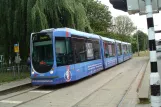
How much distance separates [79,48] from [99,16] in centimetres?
5587

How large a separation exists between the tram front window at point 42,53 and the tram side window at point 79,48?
163 centimetres

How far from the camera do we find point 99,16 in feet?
235

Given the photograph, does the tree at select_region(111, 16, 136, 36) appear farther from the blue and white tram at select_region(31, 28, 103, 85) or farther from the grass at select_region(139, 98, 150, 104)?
the grass at select_region(139, 98, 150, 104)

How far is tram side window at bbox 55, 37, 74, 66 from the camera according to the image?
14477mm

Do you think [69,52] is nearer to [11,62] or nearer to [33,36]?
[33,36]

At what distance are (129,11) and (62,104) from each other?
17.2ft

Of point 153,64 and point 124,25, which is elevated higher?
point 124,25

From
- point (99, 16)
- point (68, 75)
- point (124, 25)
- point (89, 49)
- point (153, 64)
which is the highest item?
point (124, 25)

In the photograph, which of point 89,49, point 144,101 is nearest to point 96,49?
point 89,49

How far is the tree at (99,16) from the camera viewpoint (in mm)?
69562

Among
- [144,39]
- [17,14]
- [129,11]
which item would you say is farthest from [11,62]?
[144,39]

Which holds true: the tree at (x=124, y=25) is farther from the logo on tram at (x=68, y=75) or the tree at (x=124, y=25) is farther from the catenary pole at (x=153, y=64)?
the catenary pole at (x=153, y=64)

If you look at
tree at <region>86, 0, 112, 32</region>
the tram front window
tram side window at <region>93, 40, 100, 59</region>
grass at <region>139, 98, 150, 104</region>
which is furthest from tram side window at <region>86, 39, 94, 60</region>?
tree at <region>86, 0, 112, 32</region>

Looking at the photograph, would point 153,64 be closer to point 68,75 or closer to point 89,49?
point 68,75
